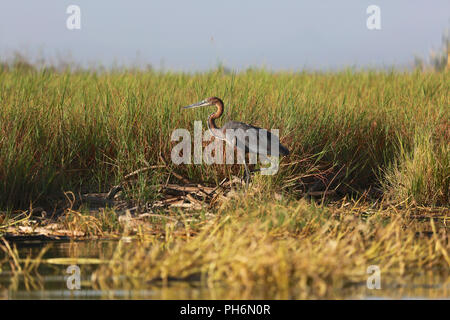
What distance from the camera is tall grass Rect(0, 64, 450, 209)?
897 centimetres

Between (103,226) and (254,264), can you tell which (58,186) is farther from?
(254,264)

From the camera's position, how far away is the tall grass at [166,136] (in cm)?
897

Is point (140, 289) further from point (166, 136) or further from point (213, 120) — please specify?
point (166, 136)

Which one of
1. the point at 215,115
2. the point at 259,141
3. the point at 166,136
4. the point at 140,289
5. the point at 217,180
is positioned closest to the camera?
the point at 140,289

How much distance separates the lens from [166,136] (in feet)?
31.5

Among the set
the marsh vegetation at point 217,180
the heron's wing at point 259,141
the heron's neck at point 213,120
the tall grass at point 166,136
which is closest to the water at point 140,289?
the marsh vegetation at point 217,180

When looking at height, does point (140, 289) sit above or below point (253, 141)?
below

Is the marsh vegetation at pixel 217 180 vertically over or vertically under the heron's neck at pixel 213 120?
under

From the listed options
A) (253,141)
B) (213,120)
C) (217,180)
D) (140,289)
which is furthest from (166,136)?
(140,289)

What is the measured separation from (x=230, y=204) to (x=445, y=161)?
10.7ft

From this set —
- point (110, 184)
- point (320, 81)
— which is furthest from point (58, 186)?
point (320, 81)

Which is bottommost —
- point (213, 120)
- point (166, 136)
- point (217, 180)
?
point (217, 180)

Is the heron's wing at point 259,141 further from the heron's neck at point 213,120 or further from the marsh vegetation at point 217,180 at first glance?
the marsh vegetation at point 217,180

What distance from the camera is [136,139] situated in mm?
9648
